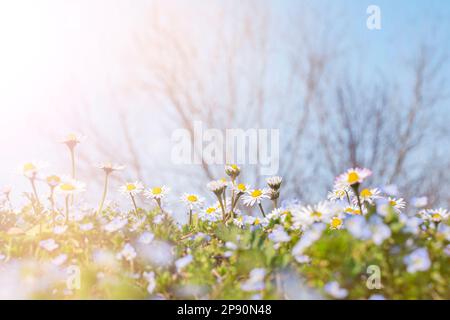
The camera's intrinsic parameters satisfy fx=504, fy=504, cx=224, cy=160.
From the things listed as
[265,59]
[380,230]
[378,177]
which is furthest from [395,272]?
[378,177]

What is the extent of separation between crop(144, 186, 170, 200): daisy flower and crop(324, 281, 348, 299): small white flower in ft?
3.75

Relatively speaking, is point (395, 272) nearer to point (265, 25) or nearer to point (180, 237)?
point (180, 237)

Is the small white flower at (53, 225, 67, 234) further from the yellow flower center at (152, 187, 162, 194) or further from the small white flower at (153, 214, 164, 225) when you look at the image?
the yellow flower center at (152, 187, 162, 194)

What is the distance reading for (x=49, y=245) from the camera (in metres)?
1.63

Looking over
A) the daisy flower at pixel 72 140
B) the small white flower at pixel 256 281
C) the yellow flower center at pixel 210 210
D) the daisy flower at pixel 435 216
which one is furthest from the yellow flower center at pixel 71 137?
the daisy flower at pixel 435 216

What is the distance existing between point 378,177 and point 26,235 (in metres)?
8.91

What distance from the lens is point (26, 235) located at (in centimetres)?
179

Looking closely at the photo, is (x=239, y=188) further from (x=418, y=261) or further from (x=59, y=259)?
(x=418, y=261)

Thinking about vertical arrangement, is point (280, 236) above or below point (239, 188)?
below

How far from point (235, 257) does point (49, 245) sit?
618 millimetres

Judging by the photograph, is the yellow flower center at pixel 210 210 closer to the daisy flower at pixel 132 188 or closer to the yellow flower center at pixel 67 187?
the daisy flower at pixel 132 188

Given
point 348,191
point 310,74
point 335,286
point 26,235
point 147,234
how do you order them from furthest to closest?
point 310,74 < point 348,191 < point 26,235 < point 147,234 < point 335,286

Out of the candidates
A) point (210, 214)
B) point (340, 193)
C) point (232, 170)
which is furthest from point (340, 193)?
point (210, 214)

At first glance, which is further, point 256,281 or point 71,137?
point 71,137
